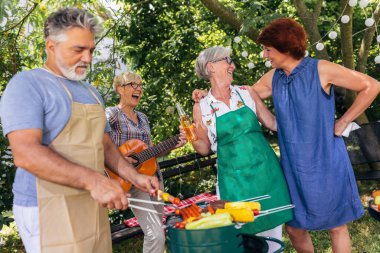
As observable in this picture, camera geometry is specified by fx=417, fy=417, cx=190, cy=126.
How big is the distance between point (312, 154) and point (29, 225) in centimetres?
168

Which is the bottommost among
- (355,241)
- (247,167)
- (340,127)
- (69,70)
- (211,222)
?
(355,241)

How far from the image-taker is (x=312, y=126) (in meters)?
2.56

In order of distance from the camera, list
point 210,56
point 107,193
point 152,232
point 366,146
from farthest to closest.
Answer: point 366,146
point 152,232
point 210,56
point 107,193

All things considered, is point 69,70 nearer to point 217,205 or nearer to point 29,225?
point 29,225

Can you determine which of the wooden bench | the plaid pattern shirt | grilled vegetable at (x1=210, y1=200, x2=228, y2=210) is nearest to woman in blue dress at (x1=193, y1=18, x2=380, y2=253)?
grilled vegetable at (x1=210, y1=200, x2=228, y2=210)

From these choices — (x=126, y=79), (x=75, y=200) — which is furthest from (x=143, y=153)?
(x=75, y=200)

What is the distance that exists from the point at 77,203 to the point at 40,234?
182 millimetres

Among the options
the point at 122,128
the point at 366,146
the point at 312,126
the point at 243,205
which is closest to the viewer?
the point at 243,205

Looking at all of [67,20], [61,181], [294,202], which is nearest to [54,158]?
[61,181]

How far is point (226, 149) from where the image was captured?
260 centimetres

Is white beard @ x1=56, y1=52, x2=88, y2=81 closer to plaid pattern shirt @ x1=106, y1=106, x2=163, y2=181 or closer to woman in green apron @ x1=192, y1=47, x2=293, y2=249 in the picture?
woman in green apron @ x1=192, y1=47, x2=293, y2=249

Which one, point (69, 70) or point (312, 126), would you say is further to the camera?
point (312, 126)

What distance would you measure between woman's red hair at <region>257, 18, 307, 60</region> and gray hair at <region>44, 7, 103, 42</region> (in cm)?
128

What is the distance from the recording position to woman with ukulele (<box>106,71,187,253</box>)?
10.8 feet
